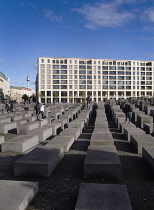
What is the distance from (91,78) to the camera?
3738 inches

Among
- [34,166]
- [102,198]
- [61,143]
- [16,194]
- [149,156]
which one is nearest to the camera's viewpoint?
[102,198]

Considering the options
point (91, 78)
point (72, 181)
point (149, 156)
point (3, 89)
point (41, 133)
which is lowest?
point (72, 181)

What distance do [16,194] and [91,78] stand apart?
302ft

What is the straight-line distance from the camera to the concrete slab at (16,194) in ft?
13.1

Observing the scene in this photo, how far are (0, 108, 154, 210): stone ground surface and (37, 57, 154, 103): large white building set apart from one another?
261 ft

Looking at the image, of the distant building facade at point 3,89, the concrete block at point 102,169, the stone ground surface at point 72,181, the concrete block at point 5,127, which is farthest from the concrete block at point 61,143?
the distant building facade at point 3,89

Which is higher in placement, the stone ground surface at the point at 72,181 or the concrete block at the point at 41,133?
the concrete block at the point at 41,133

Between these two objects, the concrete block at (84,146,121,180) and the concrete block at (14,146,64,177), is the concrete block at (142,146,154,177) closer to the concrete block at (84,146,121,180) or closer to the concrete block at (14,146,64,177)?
the concrete block at (84,146,121,180)

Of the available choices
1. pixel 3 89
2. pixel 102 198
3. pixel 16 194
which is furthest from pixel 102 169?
pixel 3 89

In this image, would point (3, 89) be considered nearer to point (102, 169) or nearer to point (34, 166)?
point (34, 166)

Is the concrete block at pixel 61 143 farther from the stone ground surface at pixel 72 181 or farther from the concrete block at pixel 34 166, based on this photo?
the concrete block at pixel 34 166

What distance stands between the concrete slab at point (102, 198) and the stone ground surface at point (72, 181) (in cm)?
38

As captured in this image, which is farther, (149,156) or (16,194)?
(149,156)

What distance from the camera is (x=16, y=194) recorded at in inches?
172
